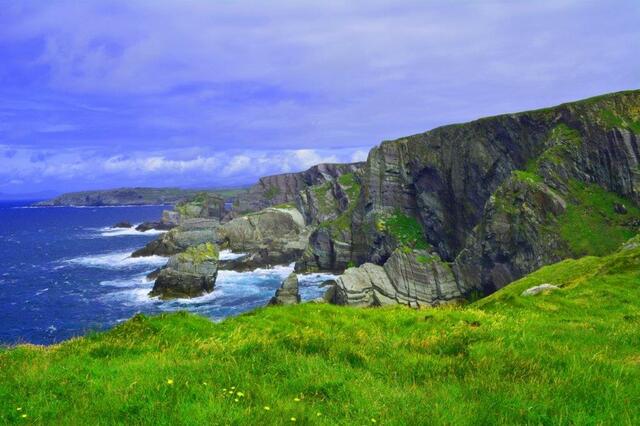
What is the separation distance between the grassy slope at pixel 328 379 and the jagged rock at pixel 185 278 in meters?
→ 77.5

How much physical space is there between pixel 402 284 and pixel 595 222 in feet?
103

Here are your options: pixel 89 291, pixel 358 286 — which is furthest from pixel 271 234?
pixel 358 286

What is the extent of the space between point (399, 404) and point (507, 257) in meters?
73.7

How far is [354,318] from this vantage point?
19.0m

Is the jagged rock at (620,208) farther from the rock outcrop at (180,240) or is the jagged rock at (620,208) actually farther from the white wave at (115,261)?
the rock outcrop at (180,240)

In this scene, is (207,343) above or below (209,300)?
above

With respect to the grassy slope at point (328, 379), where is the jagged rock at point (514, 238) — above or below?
below

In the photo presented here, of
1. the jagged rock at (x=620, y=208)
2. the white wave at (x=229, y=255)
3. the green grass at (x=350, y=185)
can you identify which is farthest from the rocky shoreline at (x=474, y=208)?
the green grass at (x=350, y=185)

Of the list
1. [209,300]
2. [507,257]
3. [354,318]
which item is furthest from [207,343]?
[209,300]

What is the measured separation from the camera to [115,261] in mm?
127750

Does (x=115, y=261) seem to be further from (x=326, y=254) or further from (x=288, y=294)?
(x=288, y=294)

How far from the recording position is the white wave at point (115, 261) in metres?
122

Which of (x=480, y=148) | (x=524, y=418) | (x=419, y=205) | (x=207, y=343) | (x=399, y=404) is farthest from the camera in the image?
(x=419, y=205)

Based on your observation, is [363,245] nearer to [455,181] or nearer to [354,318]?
[455,181]
